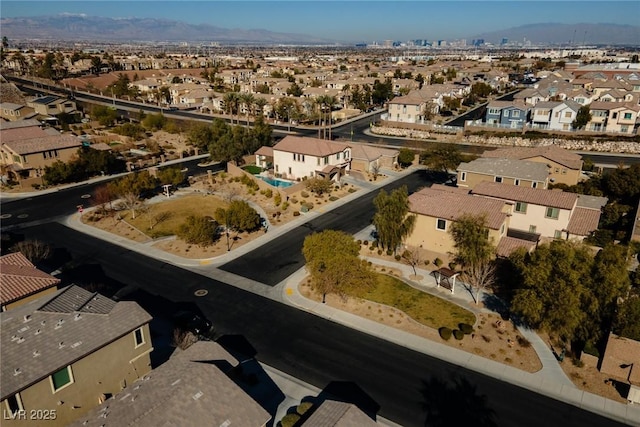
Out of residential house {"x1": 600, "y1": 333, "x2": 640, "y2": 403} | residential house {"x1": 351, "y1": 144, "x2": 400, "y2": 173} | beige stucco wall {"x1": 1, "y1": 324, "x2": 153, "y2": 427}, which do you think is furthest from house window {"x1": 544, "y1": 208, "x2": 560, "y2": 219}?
beige stucco wall {"x1": 1, "y1": 324, "x2": 153, "y2": 427}

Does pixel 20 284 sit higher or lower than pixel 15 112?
lower

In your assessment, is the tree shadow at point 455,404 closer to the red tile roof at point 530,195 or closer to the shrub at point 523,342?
the shrub at point 523,342

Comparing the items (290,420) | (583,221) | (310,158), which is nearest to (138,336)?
(290,420)

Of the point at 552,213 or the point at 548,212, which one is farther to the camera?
the point at 548,212

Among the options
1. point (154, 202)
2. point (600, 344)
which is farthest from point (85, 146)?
point (600, 344)

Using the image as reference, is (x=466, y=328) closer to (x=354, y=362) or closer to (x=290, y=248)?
(x=354, y=362)

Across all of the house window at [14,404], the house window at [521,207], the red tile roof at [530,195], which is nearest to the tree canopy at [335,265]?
the red tile roof at [530,195]

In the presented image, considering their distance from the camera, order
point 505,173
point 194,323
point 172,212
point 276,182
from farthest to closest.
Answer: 1. point 276,182
2. point 172,212
3. point 505,173
4. point 194,323
